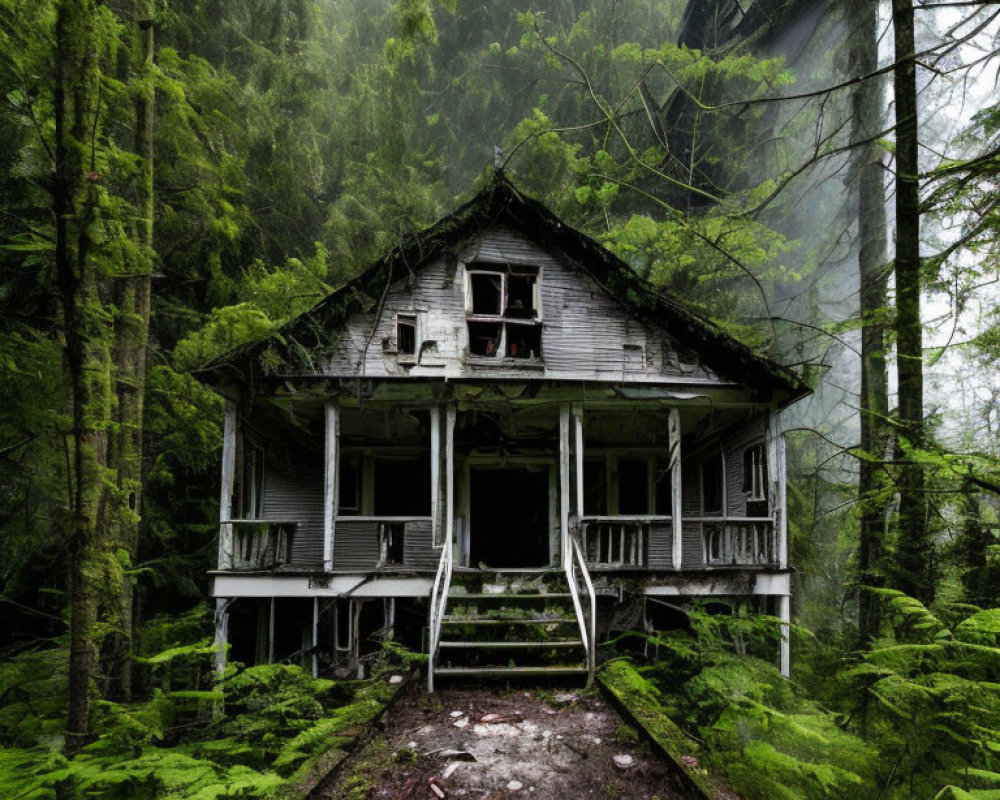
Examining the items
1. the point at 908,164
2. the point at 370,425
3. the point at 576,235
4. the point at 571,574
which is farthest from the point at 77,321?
the point at 908,164

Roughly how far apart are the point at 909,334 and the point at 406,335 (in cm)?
768

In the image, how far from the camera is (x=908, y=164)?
780 cm

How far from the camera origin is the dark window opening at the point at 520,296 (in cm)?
1029

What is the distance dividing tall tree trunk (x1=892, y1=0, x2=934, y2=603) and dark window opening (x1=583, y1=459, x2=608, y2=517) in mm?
6204

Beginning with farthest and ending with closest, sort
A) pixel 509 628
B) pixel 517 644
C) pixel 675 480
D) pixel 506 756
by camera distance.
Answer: pixel 675 480 → pixel 509 628 → pixel 517 644 → pixel 506 756

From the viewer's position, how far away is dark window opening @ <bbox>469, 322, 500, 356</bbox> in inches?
410

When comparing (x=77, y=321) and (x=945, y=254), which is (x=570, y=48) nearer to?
(x=945, y=254)

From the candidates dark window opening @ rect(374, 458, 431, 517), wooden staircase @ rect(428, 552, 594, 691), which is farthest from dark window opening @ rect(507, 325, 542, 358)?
wooden staircase @ rect(428, 552, 594, 691)

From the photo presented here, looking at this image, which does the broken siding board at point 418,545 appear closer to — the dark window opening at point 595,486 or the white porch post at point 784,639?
the dark window opening at point 595,486

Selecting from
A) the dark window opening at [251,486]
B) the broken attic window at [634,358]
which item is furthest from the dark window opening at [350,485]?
the broken attic window at [634,358]

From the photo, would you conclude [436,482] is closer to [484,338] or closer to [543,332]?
[484,338]

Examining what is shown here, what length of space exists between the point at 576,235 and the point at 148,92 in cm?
699

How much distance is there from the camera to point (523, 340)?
10.5m

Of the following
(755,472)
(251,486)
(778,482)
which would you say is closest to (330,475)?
(251,486)
